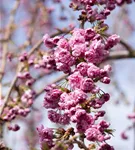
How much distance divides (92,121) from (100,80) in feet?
0.89

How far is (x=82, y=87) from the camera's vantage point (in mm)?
2168

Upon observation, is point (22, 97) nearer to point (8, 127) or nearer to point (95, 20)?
point (8, 127)

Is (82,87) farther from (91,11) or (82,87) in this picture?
(91,11)

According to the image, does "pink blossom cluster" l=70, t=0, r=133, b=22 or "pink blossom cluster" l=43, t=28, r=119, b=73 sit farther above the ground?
"pink blossom cluster" l=70, t=0, r=133, b=22

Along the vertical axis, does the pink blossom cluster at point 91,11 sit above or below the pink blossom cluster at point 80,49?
above

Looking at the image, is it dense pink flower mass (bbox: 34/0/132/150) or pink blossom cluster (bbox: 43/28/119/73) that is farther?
pink blossom cluster (bbox: 43/28/119/73)

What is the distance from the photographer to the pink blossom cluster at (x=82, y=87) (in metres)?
2.11

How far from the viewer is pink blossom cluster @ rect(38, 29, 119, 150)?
2109 millimetres

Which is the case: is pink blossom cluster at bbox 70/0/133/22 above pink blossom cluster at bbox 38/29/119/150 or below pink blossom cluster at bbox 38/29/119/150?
above

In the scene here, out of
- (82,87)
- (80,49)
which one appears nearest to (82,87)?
(82,87)

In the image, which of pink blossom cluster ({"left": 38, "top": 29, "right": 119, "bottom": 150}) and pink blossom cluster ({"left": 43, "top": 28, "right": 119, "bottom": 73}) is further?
pink blossom cluster ({"left": 43, "top": 28, "right": 119, "bottom": 73})

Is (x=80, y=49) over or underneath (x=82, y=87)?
over

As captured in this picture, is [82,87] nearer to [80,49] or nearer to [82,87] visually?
[82,87]

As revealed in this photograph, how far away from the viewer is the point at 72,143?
2102mm
